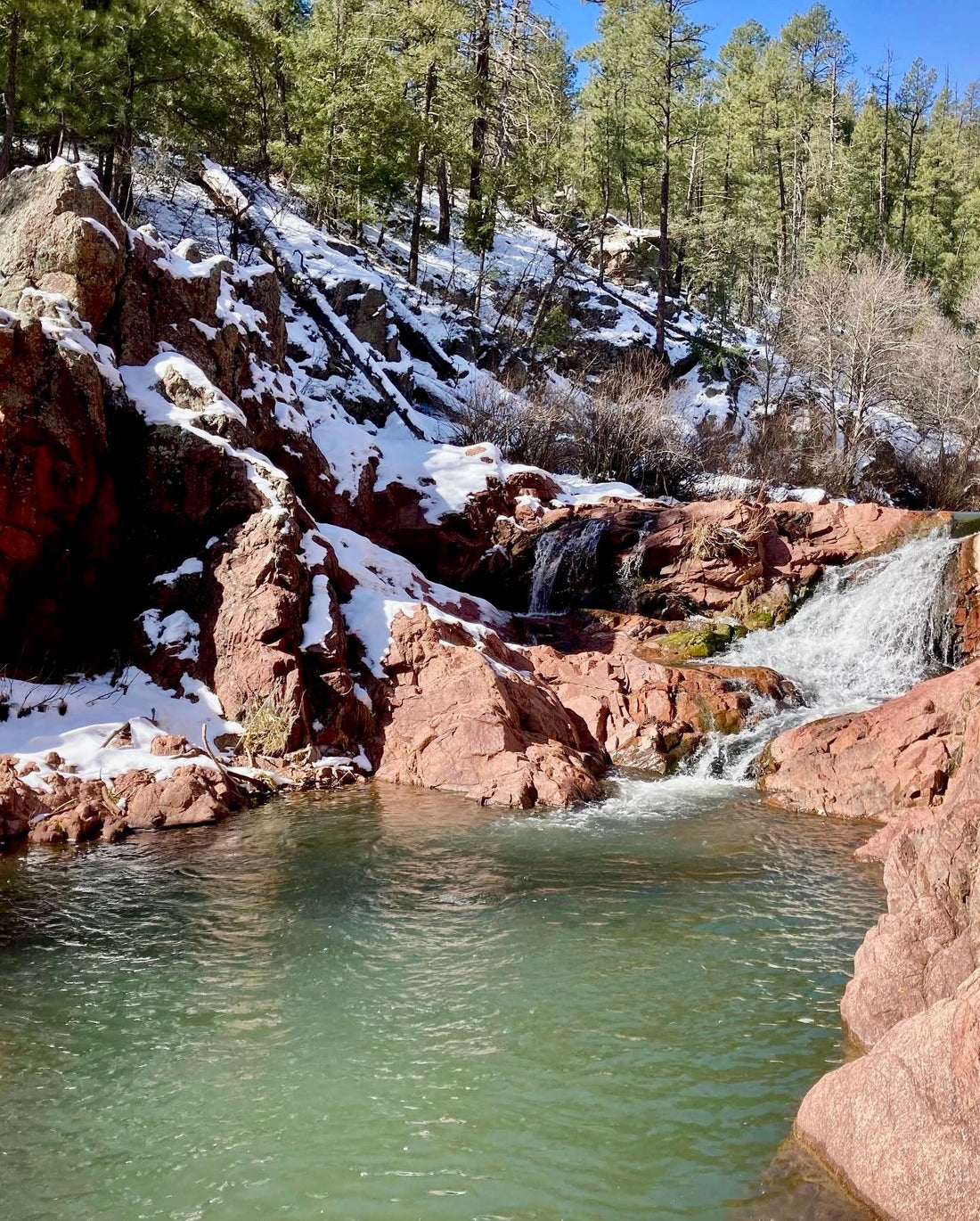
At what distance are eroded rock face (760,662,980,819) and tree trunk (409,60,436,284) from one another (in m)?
25.2

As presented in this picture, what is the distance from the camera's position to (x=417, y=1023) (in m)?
5.91

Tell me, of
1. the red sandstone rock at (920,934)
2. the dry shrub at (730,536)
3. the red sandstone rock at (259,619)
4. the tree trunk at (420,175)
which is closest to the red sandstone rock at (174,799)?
the red sandstone rock at (259,619)

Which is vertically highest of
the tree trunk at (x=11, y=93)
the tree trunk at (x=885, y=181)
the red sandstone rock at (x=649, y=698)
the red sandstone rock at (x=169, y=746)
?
the tree trunk at (x=885, y=181)

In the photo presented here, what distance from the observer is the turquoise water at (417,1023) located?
4.38 metres

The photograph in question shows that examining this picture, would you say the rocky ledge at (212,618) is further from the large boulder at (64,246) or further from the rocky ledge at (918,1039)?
the rocky ledge at (918,1039)

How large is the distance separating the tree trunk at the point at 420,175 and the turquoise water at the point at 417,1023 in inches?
1076

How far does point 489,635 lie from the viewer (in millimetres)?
14711

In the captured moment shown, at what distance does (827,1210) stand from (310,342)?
22.5 metres

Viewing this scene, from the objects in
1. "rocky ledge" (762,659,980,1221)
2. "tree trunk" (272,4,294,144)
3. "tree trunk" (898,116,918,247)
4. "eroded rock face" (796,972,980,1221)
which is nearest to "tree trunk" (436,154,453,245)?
"tree trunk" (272,4,294,144)

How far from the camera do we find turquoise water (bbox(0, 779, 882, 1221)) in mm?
4383

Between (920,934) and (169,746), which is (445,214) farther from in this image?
(920,934)

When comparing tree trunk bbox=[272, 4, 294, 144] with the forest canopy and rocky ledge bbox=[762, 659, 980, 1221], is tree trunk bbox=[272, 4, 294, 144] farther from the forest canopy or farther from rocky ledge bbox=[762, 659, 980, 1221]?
rocky ledge bbox=[762, 659, 980, 1221]

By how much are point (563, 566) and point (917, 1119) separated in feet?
52.2


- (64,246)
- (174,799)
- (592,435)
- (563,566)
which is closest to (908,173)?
(592,435)
